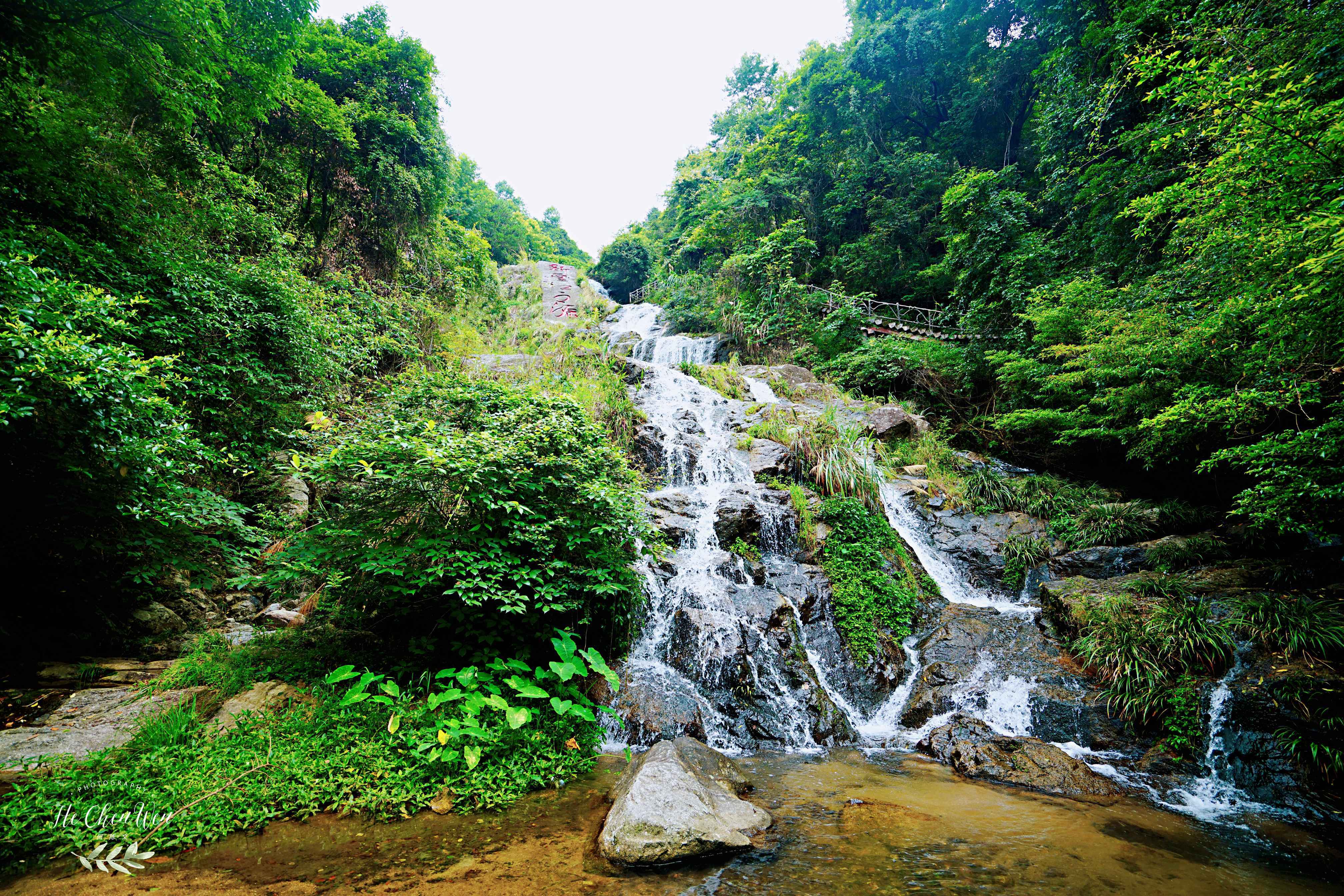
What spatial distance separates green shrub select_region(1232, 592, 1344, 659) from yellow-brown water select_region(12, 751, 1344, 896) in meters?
2.11

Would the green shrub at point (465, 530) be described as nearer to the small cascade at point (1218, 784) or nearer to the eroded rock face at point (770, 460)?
the eroded rock face at point (770, 460)

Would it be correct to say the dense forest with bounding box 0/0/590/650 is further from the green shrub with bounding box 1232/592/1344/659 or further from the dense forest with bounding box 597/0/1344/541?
the green shrub with bounding box 1232/592/1344/659

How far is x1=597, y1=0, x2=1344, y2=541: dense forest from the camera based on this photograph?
4.95 m

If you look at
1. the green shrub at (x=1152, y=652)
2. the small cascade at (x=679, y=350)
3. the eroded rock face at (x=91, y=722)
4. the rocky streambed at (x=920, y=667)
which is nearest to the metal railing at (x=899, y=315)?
the small cascade at (x=679, y=350)

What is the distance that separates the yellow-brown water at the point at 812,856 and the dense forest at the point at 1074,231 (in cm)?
369

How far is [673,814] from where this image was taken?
9.77 ft

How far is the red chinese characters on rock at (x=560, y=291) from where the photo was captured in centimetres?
2391

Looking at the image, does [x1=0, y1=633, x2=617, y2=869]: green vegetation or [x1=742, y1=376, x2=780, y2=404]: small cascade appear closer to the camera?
[x1=0, y1=633, x2=617, y2=869]: green vegetation

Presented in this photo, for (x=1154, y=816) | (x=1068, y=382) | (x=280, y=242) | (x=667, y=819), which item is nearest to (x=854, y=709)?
(x=1154, y=816)

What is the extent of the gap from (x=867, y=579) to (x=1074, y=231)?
38.6 feet

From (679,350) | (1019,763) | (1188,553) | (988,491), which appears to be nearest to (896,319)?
(679,350)

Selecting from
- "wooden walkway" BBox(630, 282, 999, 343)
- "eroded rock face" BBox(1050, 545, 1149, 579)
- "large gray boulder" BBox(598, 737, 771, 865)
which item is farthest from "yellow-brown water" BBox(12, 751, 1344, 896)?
"wooden walkway" BBox(630, 282, 999, 343)

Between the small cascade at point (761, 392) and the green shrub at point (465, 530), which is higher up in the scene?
the small cascade at point (761, 392)

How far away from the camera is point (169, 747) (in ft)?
10.4
